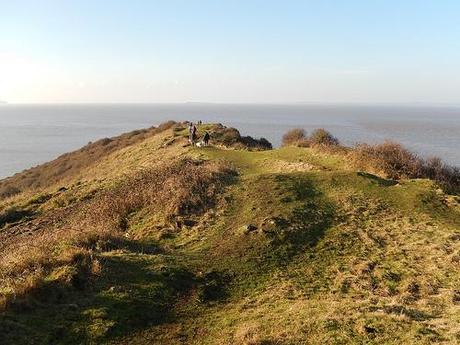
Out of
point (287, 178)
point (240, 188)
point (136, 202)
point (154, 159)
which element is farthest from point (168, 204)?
point (154, 159)

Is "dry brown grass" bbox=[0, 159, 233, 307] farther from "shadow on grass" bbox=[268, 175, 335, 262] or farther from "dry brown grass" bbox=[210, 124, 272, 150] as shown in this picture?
"dry brown grass" bbox=[210, 124, 272, 150]

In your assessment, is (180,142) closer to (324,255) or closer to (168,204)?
(168,204)

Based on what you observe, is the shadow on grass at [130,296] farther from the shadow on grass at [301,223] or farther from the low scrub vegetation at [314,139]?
the low scrub vegetation at [314,139]

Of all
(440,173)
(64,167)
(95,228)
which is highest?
(440,173)

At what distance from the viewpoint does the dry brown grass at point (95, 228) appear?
13.2m

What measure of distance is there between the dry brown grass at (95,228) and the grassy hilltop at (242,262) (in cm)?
7

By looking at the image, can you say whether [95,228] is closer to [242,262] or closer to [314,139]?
[242,262]

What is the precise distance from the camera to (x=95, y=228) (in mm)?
19047

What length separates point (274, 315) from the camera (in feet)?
40.3

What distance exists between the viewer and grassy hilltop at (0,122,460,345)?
11305mm

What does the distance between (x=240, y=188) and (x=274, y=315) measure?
13194 mm

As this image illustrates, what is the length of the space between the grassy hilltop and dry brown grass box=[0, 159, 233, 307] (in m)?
0.07

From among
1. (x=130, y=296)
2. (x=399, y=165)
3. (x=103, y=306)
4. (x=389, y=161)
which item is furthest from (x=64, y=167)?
(x=103, y=306)

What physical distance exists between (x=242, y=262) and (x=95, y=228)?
257 inches
